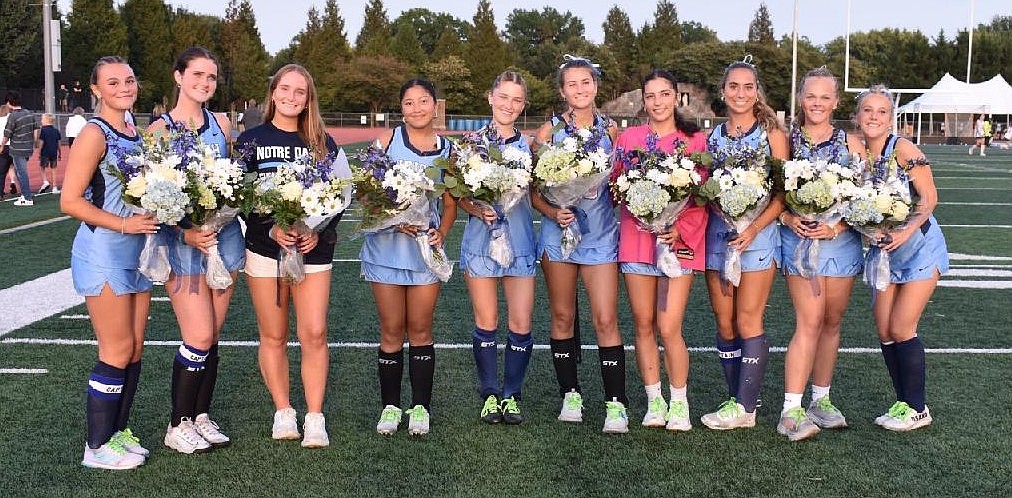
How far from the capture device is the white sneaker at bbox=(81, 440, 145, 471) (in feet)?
13.5

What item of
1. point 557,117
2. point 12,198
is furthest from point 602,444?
point 12,198

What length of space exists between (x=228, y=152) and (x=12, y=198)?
1304 centimetres

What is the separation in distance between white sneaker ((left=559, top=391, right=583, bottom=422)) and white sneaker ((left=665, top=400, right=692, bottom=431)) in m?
0.43

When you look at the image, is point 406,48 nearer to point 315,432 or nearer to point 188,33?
point 188,33

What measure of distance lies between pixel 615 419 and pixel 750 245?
993mm

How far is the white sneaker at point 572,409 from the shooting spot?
4883 millimetres

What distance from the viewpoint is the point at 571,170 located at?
14.2ft

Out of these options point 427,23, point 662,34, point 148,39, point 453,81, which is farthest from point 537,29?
point 148,39

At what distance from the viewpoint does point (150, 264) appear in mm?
4020

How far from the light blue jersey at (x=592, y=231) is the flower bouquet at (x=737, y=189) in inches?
19.5

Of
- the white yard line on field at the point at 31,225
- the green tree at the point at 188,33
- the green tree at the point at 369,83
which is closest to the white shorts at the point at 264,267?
the white yard line on field at the point at 31,225

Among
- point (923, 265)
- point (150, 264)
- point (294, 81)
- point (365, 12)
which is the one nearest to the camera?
point (150, 264)

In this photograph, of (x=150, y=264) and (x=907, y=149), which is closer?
(x=150, y=264)

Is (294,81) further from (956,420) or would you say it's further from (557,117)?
(956,420)
